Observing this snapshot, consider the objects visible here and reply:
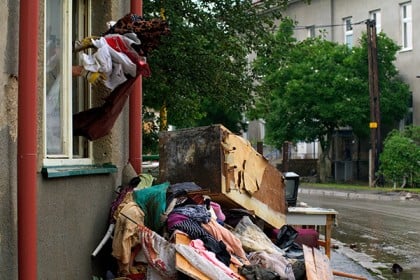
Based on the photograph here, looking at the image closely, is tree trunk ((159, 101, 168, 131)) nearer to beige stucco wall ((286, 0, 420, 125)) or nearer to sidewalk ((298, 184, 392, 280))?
sidewalk ((298, 184, 392, 280))

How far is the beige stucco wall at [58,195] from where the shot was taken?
14.1 feet

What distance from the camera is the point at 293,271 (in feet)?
19.9

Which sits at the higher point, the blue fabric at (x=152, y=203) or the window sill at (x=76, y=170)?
the window sill at (x=76, y=170)

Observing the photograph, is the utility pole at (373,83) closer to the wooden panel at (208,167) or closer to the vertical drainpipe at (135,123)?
the wooden panel at (208,167)

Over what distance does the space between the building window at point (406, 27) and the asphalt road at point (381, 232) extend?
9686 mm

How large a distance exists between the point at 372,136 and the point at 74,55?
25.4 metres

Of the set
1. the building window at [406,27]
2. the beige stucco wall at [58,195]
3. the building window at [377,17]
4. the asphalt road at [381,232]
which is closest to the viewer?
the beige stucco wall at [58,195]

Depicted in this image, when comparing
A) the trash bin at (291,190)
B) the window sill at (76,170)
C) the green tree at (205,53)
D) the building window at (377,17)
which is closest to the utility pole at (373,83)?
the building window at (377,17)

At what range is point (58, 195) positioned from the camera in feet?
16.7

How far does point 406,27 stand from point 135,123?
27.9m

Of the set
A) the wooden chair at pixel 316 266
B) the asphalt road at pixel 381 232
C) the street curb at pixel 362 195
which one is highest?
the wooden chair at pixel 316 266

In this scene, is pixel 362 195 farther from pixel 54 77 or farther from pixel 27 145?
pixel 27 145

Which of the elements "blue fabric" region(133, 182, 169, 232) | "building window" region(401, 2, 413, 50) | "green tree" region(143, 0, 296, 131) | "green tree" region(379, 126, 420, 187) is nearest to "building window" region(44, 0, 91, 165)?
"blue fabric" region(133, 182, 169, 232)

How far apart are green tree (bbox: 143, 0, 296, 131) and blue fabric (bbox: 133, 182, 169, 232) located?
16.1 feet
